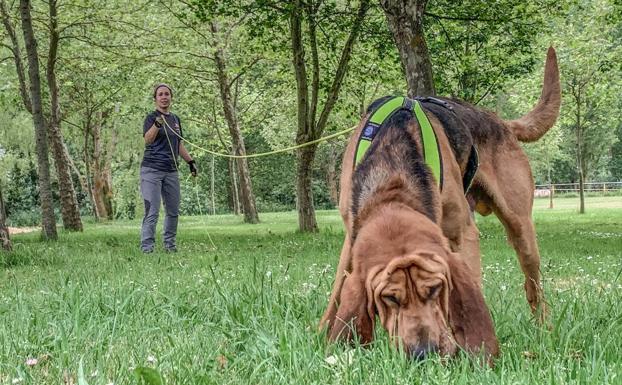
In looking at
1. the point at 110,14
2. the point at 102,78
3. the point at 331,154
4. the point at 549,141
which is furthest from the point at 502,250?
the point at 549,141

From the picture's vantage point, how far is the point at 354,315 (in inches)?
110

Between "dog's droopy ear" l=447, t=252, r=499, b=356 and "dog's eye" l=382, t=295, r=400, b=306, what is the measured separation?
261mm

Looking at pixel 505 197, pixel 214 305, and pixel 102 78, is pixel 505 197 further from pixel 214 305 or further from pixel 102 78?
pixel 102 78

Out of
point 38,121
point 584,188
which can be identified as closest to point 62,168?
point 38,121

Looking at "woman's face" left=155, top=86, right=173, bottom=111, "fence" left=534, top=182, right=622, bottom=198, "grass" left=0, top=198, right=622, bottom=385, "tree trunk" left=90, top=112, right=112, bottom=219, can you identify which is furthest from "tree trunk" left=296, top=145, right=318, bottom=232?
"fence" left=534, top=182, right=622, bottom=198

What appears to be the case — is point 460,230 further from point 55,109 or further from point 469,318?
point 55,109

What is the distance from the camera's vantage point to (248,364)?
278 centimetres

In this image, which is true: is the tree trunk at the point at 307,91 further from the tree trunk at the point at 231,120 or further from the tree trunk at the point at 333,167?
the tree trunk at the point at 333,167

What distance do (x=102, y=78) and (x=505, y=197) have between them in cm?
2267

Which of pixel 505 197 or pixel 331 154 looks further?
pixel 331 154

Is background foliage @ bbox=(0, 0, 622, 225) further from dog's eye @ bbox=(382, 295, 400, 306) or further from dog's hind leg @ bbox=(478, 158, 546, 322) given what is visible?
dog's eye @ bbox=(382, 295, 400, 306)

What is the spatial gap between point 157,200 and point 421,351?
763cm

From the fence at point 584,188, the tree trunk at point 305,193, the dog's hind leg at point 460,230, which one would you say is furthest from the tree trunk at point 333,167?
the dog's hind leg at point 460,230

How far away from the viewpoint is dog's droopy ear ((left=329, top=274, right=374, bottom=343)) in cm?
278
